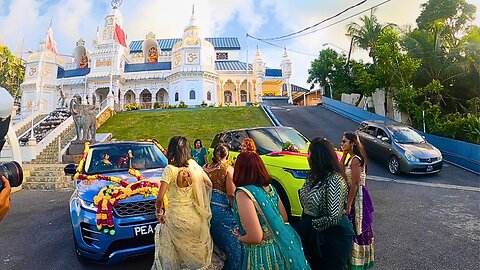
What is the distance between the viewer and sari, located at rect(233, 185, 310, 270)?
2387mm

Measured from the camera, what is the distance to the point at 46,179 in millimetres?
12789

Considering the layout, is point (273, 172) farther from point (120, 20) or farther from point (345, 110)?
point (120, 20)

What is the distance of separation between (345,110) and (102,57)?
1215 inches

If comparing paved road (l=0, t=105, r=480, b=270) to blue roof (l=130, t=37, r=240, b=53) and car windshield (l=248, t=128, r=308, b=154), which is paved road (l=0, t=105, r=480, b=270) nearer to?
car windshield (l=248, t=128, r=308, b=154)

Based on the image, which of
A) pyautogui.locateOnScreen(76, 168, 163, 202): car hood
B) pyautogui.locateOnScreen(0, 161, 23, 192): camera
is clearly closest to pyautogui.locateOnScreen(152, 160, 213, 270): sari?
pyautogui.locateOnScreen(76, 168, 163, 202): car hood

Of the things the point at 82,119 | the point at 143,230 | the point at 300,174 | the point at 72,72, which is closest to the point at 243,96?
the point at 72,72

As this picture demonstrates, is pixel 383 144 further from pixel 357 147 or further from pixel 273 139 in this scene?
pixel 357 147

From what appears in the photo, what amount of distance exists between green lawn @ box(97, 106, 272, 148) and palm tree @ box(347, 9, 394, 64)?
419 inches

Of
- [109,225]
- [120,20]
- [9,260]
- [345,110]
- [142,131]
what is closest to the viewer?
[109,225]

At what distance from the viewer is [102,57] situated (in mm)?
40781

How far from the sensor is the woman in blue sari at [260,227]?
2.34 m

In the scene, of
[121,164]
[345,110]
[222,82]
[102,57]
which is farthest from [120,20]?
[121,164]

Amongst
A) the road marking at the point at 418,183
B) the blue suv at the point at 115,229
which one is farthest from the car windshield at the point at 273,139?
the road marking at the point at 418,183

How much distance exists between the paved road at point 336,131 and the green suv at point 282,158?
19.1ft
